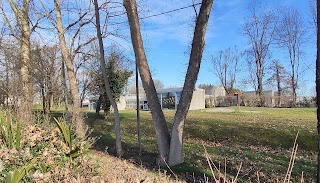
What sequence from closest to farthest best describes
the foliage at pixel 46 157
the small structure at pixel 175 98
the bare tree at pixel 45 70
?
the foliage at pixel 46 157, the bare tree at pixel 45 70, the small structure at pixel 175 98

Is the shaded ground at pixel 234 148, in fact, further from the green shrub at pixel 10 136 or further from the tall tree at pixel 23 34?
the tall tree at pixel 23 34

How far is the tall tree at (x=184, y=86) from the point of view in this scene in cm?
861

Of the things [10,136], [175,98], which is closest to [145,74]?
[10,136]

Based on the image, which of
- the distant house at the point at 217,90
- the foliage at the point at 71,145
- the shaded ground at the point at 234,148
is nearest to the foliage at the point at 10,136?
the foliage at the point at 71,145

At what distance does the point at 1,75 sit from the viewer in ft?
54.2

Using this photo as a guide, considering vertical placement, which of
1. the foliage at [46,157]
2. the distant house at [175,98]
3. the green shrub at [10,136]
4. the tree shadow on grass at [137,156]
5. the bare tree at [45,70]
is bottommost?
the tree shadow on grass at [137,156]

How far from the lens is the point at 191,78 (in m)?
8.84

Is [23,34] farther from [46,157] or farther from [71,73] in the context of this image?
[46,157]

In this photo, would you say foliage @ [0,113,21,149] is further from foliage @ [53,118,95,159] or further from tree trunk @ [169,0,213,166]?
tree trunk @ [169,0,213,166]

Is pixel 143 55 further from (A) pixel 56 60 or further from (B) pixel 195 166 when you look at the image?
(A) pixel 56 60

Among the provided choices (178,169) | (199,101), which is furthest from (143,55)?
(199,101)

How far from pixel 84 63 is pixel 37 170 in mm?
16288

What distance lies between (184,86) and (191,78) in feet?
1.08

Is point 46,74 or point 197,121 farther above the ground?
point 46,74
